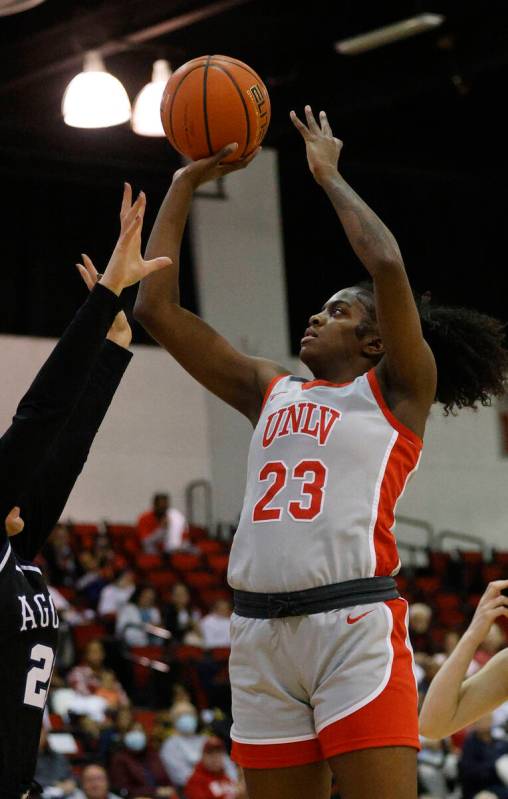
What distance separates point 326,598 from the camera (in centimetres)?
365

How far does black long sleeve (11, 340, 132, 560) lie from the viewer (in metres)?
3.65

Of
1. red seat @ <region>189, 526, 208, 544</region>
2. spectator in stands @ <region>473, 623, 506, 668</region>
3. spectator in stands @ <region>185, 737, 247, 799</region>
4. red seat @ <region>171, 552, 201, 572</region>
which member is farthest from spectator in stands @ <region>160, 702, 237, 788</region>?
red seat @ <region>189, 526, 208, 544</region>

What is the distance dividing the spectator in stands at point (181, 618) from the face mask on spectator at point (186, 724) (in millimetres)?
2392

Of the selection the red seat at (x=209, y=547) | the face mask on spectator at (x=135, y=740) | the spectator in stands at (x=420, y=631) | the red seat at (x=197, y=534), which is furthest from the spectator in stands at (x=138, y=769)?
the red seat at (x=197, y=534)

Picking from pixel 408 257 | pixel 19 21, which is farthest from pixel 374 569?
pixel 408 257

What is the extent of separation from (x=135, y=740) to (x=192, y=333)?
7041mm

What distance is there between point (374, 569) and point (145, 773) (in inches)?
289

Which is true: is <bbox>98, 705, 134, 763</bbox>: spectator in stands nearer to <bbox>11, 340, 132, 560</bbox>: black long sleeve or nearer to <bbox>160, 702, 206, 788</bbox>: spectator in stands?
<bbox>160, 702, 206, 788</bbox>: spectator in stands

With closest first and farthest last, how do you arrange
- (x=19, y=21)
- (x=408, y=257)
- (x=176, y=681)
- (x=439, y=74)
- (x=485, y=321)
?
(x=485, y=321) → (x=176, y=681) → (x=19, y=21) → (x=439, y=74) → (x=408, y=257)

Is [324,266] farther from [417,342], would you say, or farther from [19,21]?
[417,342]

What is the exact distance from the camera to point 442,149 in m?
19.1

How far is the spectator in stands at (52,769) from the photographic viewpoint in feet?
31.9

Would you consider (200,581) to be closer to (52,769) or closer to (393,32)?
(52,769)

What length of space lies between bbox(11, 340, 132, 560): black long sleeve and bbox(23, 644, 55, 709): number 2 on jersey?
323 millimetres
